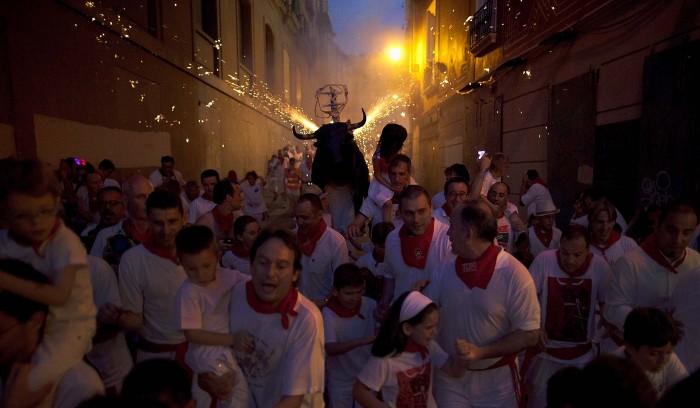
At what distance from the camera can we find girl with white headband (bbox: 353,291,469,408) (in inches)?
108

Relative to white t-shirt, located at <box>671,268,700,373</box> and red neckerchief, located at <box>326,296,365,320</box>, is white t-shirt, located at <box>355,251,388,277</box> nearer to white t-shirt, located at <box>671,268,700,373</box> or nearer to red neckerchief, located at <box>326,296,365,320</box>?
red neckerchief, located at <box>326,296,365,320</box>

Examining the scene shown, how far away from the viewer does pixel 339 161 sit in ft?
22.7

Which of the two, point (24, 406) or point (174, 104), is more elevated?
point (174, 104)

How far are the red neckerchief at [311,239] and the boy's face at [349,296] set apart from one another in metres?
0.91

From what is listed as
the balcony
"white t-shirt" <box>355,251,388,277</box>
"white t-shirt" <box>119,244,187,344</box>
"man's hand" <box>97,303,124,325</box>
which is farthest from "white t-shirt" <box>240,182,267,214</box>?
"man's hand" <box>97,303,124,325</box>

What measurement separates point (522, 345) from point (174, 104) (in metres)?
12.4

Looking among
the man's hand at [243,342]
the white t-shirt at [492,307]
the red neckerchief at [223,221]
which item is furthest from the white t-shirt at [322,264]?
the red neckerchief at [223,221]

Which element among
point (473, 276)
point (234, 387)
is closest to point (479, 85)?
point (473, 276)

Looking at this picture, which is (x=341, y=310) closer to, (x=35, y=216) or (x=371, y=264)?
(x=371, y=264)

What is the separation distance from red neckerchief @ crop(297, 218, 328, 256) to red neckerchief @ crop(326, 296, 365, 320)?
2.90ft

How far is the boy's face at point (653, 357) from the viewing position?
2.64m

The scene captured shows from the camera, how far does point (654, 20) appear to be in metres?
6.89

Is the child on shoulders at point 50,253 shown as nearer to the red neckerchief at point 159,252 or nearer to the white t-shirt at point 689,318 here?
the red neckerchief at point 159,252

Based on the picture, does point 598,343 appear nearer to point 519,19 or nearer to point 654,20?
point 654,20
